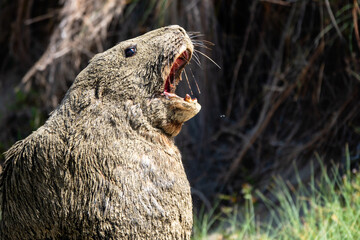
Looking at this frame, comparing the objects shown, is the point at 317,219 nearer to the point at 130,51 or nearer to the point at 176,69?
the point at 176,69

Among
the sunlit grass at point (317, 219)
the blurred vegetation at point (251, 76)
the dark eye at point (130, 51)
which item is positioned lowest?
the sunlit grass at point (317, 219)

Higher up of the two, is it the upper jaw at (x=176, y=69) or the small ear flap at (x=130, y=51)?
the small ear flap at (x=130, y=51)

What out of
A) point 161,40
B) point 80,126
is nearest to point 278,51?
point 161,40

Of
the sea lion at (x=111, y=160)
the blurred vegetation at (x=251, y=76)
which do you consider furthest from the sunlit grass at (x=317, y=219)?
the sea lion at (x=111, y=160)

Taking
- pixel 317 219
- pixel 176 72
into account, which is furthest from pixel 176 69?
pixel 317 219

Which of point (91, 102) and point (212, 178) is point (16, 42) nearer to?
point (212, 178)

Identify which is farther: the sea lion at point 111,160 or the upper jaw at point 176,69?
the upper jaw at point 176,69

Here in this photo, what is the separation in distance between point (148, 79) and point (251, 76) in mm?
2541

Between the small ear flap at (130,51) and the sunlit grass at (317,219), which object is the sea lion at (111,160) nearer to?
the small ear flap at (130,51)

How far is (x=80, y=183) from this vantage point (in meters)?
1.58

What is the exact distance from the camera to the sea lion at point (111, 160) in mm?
1558

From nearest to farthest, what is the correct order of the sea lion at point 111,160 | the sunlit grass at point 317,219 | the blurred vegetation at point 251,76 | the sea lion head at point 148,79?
the sea lion at point 111,160
the sea lion head at point 148,79
the sunlit grass at point 317,219
the blurred vegetation at point 251,76

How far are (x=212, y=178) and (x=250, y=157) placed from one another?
379 millimetres

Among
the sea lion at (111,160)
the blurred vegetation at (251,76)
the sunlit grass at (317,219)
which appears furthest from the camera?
the blurred vegetation at (251,76)
